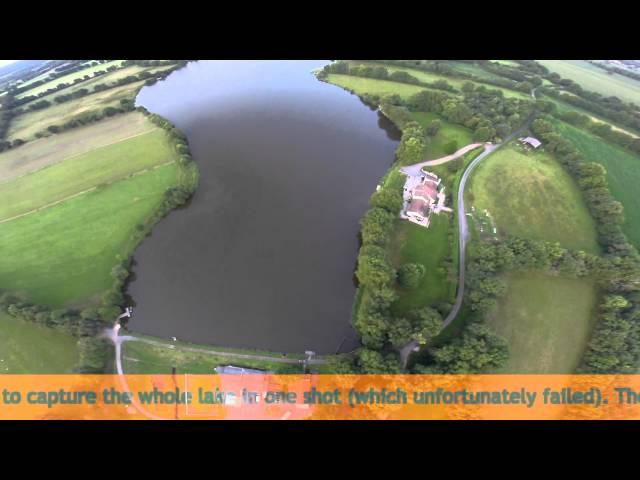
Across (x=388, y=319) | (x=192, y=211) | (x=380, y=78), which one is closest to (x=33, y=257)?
(x=192, y=211)

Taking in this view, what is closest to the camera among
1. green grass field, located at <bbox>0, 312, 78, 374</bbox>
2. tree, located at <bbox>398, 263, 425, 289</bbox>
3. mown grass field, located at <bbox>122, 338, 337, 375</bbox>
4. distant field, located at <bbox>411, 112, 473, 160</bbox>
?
mown grass field, located at <bbox>122, 338, 337, 375</bbox>

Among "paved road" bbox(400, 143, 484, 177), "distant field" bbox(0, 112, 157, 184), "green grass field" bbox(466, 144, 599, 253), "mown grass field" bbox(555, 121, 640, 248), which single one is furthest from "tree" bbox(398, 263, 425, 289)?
"distant field" bbox(0, 112, 157, 184)

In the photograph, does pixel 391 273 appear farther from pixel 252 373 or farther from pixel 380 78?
pixel 380 78

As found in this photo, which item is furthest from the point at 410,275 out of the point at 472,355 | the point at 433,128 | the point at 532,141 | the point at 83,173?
the point at 83,173

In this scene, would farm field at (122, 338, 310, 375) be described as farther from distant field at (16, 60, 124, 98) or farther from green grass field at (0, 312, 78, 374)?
distant field at (16, 60, 124, 98)

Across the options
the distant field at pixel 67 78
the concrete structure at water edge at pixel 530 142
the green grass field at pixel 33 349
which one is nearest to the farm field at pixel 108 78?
the distant field at pixel 67 78

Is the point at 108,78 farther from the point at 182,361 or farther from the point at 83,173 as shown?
the point at 182,361
